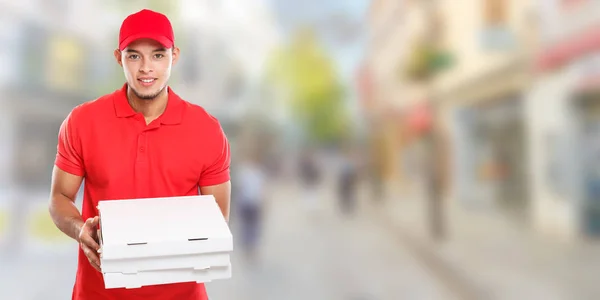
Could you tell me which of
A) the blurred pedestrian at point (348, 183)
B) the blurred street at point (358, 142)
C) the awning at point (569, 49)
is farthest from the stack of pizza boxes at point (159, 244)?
the awning at point (569, 49)

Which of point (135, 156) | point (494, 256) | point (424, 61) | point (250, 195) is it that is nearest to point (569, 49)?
point (424, 61)

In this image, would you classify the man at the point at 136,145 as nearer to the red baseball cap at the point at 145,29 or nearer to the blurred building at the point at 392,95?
the red baseball cap at the point at 145,29

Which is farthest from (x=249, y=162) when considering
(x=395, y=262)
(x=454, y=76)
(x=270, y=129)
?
(x=454, y=76)

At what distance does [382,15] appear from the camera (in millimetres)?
A: 4547

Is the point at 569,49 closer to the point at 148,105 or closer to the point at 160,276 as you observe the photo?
the point at 148,105

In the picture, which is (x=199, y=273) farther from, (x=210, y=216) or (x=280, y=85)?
(x=280, y=85)

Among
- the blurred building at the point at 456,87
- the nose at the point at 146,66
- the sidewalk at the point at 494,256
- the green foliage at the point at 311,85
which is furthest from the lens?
the blurred building at the point at 456,87

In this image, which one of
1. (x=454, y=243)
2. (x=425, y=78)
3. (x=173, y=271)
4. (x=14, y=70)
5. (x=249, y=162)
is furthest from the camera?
(x=425, y=78)

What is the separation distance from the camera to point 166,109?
0.97 meters

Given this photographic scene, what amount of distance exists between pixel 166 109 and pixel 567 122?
3753mm

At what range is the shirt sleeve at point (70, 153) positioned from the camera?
926 mm

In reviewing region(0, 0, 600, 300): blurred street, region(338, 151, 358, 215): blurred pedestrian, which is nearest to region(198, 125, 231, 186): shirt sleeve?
region(0, 0, 600, 300): blurred street

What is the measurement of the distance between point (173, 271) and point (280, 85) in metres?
3.32

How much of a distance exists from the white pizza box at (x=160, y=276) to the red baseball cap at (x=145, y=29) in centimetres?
30
